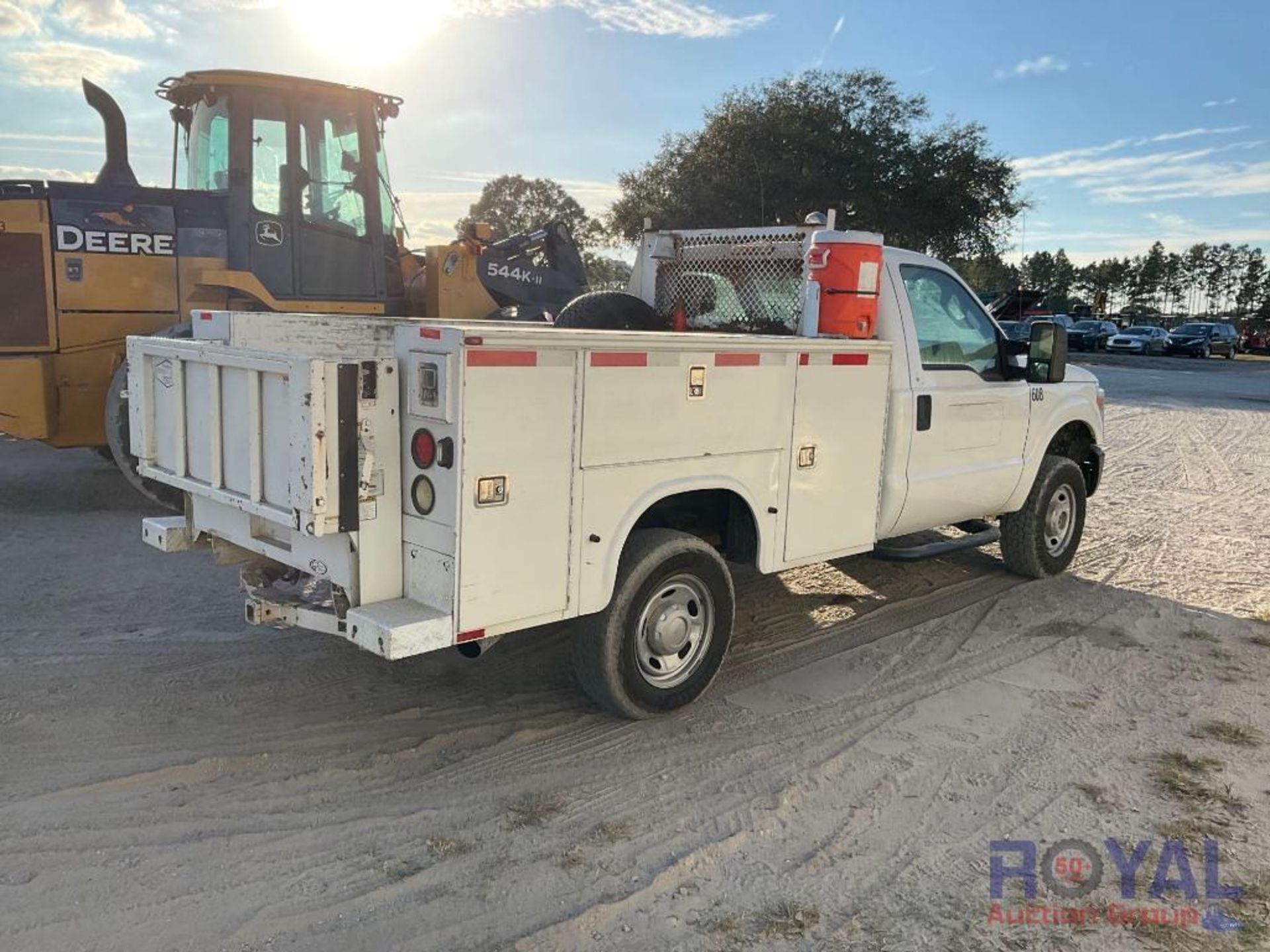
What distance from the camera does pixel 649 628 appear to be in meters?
4.44

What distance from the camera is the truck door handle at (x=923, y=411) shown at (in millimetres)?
5539

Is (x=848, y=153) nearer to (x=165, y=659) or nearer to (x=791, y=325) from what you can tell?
(x=791, y=325)

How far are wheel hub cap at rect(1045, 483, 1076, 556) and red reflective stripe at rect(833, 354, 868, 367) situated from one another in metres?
2.69

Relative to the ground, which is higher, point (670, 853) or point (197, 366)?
point (197, 366)

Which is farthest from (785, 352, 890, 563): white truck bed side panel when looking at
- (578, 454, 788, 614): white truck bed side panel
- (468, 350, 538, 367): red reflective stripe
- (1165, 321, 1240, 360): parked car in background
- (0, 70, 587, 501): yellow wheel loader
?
(1165, 321, 1240, 360): parked car in background

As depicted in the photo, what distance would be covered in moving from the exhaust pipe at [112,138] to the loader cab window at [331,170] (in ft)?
4.79

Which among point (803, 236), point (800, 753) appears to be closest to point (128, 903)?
point (800, 753)

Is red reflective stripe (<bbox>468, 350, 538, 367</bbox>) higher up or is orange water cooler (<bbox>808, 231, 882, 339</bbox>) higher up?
orange water cooler (<bbox>808, 231, 882, 339</bbox>)

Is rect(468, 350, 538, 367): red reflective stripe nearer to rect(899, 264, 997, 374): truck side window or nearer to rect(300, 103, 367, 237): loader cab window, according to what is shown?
rect(899, 264, 997, 374): truck side window

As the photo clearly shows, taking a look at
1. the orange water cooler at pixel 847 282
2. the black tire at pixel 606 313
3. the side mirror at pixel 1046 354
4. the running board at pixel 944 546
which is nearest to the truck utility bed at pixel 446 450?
the orange water cooler at pixel 847 282

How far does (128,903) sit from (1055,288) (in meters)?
94.2

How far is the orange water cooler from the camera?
5.30 m

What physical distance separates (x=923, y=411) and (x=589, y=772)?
285 cm

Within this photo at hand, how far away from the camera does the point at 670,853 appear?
137 inches
